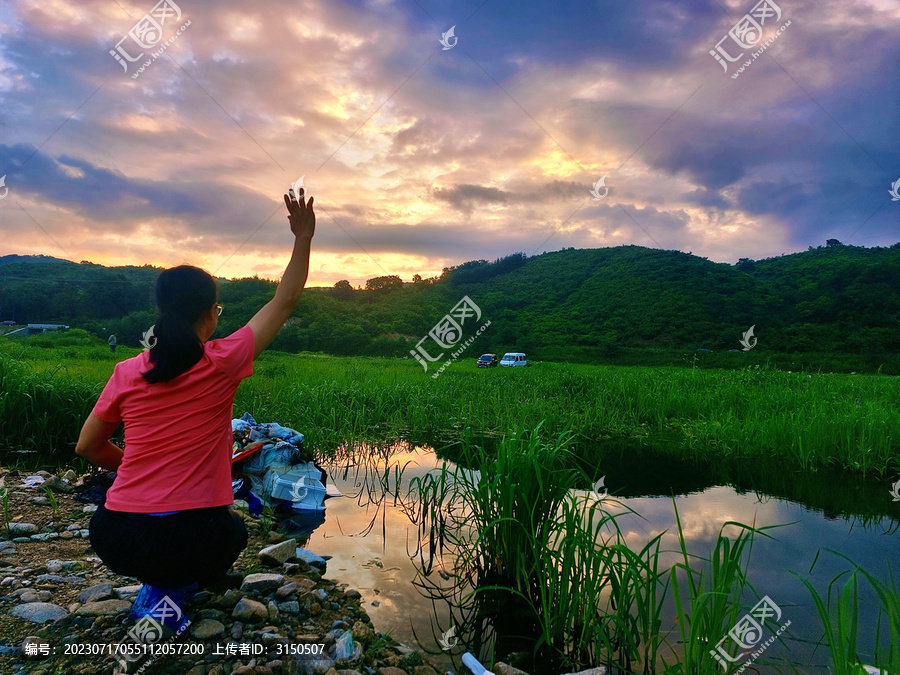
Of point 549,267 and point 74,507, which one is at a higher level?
point 549,267

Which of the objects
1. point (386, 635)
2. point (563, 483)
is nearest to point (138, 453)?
point (386, 635)

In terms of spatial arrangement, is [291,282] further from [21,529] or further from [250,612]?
[21,529]

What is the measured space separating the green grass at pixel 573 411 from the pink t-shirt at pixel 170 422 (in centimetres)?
326

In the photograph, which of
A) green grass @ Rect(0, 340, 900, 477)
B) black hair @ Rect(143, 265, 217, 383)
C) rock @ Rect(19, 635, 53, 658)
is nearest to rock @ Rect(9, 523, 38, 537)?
rock @ Rect(19, 635, 53, 658)

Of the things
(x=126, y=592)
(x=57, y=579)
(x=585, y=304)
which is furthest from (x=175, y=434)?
(x=585, y=304)

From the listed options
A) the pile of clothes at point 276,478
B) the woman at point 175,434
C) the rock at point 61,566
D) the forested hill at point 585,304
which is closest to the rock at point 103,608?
the woman at point 175,434

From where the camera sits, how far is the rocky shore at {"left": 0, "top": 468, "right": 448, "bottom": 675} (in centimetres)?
209

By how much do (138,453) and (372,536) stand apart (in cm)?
245

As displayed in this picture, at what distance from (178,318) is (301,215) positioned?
0.74 meters

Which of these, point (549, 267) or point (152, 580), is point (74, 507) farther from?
point (549, 267)

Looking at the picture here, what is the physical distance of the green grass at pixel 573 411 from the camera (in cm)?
627

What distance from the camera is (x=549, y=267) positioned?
50.5 metres

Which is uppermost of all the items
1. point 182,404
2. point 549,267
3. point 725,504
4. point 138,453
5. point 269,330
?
point 549,267

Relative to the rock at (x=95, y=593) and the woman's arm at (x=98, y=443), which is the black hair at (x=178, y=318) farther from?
the rock at (x=95, y=593)
